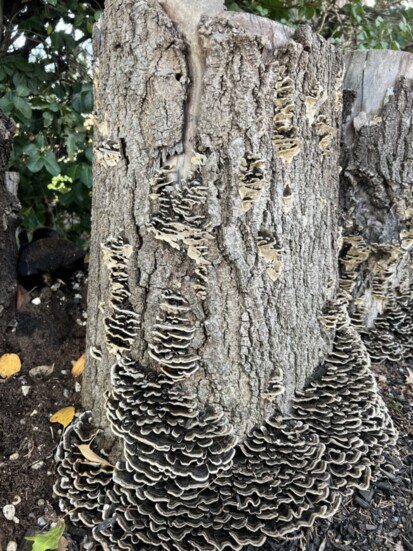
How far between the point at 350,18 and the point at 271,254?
159 inches

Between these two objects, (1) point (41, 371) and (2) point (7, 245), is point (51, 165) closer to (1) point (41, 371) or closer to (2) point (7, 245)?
(2) point (7, 245)

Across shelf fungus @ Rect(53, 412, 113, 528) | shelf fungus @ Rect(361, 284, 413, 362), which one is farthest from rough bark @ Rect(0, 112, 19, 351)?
shelf fungus @ Rect(361, 284, 413, 362)

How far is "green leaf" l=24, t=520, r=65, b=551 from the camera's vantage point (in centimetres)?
214

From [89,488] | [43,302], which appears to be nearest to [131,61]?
[43,302]

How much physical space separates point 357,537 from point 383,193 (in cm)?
244

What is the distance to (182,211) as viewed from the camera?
223 cm

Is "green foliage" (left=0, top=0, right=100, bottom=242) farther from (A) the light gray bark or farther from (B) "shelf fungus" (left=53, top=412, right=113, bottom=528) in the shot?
(B) "shelf fungus" (left=53, top=412, right=113, bottom=528)

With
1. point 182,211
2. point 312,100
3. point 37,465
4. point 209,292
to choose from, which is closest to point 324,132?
point 312,100

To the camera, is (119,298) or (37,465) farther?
(37,465)

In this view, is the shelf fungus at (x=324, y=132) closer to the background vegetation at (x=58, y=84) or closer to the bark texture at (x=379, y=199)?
the bark texture at (x=379, y=199)

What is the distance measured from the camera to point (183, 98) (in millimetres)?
2254

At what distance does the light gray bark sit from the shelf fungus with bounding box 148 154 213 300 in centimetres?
4

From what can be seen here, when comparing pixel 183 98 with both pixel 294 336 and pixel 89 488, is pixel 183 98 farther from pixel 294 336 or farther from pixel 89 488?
pixel 89 488

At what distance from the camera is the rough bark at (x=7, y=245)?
3.31 m
